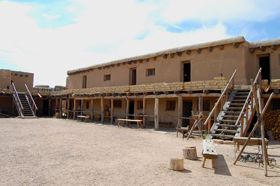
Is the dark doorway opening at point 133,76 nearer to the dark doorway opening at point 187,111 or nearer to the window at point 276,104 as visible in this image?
the dark doorway opening at point 187,111

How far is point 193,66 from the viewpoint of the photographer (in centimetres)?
1903

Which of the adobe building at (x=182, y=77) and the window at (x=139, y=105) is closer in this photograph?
the adobe building at (x=182, y=77)

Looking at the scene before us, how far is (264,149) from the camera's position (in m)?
7.74

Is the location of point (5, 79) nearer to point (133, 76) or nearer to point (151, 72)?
point (133, 76)

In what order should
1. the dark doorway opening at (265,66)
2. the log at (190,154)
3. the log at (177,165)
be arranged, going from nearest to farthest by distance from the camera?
the log at (177,165) → the log at (190,154) → the dark doorway opening at (265,66)

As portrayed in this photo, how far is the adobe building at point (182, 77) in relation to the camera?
53.8 ft

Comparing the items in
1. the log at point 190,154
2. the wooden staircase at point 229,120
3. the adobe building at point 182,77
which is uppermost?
the adobe building at point 182,77

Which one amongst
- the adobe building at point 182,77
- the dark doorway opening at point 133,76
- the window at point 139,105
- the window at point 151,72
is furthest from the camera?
the dark doorway opening at point 133,76

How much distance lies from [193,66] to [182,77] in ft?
4.19

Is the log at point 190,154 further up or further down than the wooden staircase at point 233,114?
further down

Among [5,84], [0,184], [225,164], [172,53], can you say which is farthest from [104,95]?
[0,184]

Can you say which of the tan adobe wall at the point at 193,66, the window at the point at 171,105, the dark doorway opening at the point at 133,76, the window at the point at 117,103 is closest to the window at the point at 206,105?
the tan adobe wall at the point at 193,66

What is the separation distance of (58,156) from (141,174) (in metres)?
3.09

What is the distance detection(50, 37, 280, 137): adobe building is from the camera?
16.4 m
